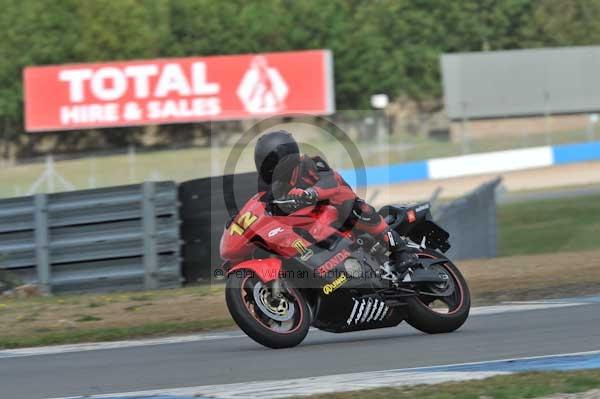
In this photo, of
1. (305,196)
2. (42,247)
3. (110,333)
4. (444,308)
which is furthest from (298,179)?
(42,247)

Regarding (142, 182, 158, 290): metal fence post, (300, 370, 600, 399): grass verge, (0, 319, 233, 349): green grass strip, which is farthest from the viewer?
(142, 182, 158, 290): metal fence post

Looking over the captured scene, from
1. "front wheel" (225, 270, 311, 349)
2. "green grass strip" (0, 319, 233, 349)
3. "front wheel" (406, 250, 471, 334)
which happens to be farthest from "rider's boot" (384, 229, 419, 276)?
"green grass strip" (0, 319, 233, 349)

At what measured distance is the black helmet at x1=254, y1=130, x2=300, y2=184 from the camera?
745cm

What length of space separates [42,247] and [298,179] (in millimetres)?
6661

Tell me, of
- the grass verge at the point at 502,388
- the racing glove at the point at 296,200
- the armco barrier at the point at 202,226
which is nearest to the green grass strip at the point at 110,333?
the racing glove at the point at 296,200

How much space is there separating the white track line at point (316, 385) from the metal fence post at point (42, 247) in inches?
287

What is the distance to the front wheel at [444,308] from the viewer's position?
26.8 ft

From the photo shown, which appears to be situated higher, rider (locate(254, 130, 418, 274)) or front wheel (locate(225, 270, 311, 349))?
rider (locate(254, 130, 418, 274))

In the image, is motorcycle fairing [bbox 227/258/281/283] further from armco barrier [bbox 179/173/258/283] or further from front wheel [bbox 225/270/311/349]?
armco barrier [bbox 179/173/258/283]

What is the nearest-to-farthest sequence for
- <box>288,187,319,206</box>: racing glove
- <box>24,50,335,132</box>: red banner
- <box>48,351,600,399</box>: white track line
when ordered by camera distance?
1. <box>48,351,600,399</box>: white track line
2. <box>288,187,319,206</box>: racing glove
3. <box>24,50,335,132</box>: red banner

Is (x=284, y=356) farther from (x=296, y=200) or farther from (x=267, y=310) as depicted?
(x=296, y=200)

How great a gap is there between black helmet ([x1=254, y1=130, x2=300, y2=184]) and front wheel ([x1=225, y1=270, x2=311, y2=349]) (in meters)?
0.76

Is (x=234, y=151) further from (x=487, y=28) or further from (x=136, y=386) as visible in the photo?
(x=487, y=28)

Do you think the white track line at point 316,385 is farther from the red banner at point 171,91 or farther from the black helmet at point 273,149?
the red banner at point 171,91
